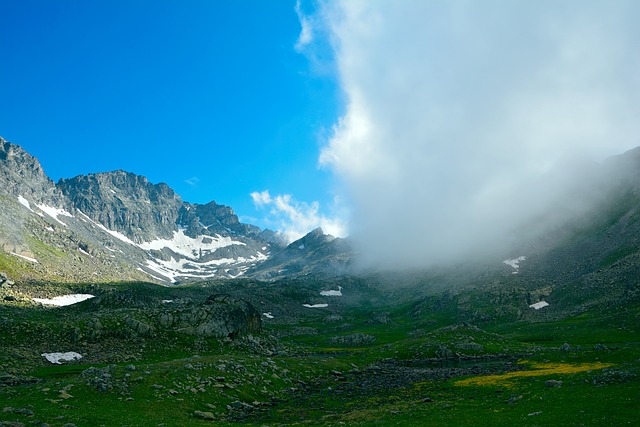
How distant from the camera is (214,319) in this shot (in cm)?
8769

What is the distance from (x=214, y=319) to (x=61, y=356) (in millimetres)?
29799

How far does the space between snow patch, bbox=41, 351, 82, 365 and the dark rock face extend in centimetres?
1824

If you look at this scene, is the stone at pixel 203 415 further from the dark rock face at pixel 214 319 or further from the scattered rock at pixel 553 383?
the dark rock face at pixel 214 319

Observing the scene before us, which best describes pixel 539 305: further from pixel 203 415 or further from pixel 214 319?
pixel 203 415

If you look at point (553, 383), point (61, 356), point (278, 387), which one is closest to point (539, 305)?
point (553, 383)

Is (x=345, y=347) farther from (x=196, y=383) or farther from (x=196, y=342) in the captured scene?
(x=196, y=383)

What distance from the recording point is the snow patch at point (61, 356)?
207 ft

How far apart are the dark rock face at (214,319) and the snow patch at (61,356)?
18.2 meters

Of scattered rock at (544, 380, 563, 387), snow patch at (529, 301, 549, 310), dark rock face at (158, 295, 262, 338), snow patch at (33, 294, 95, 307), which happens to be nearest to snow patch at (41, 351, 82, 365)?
dark rock face at (158, 295, 262, 338)

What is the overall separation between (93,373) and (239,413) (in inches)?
698

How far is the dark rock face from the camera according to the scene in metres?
84.3

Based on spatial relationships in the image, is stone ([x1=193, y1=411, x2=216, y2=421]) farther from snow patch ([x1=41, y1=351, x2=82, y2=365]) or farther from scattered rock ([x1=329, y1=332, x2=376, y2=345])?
scattered rock ([x1=329, y1=332, x2=376, y2=345])

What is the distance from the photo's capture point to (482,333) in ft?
357

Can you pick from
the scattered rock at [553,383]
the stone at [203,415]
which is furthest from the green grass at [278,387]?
the scattered rock at [553,383]
